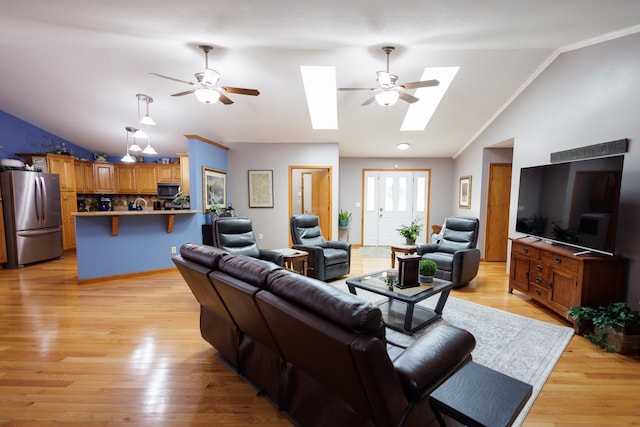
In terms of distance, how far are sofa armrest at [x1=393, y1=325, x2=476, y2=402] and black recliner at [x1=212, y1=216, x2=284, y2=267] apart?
2.43 meters

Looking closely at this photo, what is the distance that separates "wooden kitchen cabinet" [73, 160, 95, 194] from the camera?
→ 6299 millimetres

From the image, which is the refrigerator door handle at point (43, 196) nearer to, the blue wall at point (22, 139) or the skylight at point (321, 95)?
the blue wall at point (22, 139)

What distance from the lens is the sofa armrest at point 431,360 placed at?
44.4 inches

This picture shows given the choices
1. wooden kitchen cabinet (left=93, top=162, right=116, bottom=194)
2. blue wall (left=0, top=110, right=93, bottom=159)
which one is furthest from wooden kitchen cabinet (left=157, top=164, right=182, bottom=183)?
blue wall (left=0, top=110, right=93, bottom=159)

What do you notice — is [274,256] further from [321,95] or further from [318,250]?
[321,95]

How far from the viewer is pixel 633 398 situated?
1.81m

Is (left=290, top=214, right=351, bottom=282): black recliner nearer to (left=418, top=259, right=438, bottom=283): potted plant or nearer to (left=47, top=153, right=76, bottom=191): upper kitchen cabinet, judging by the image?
(left=418, top=259, right=438, bottom=283): potted plant

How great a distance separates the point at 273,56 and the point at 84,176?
5.85 meters

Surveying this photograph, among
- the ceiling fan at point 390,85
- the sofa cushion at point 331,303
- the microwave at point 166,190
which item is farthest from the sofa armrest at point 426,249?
the microwave at point 166,190

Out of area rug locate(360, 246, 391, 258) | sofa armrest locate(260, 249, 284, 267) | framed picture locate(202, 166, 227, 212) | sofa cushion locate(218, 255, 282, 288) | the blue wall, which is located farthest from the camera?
area rug locate(360, 246, 391, 258)

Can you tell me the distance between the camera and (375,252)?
6203mm

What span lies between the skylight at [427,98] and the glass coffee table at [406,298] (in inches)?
111

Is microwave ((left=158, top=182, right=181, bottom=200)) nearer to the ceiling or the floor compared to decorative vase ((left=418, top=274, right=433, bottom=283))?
nearer to the ceiling

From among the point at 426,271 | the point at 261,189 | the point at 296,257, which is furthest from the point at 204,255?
the point at 261,189
